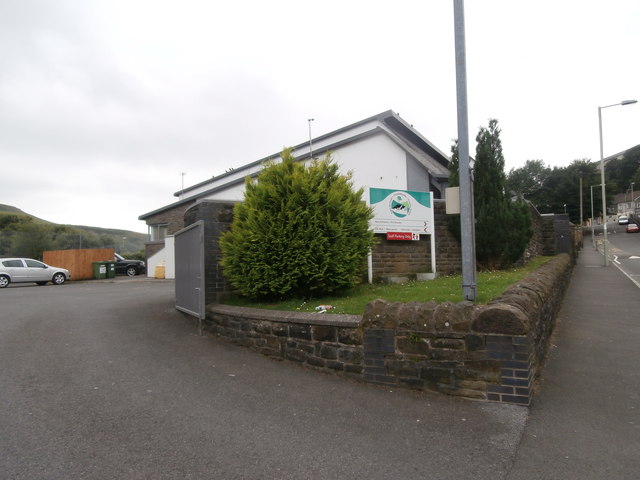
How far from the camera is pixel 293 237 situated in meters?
6.98

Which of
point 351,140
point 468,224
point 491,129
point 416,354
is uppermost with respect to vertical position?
point 351,140

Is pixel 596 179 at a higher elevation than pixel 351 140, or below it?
higher

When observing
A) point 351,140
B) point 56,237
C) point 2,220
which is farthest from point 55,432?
point 2,220

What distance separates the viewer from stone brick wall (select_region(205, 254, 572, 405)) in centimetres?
433

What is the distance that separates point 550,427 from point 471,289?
82.4 inches

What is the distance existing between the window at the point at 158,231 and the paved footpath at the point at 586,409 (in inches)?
1063

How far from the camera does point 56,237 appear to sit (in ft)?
113

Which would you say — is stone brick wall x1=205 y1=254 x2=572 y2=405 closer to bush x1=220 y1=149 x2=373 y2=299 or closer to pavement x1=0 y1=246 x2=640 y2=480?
pavement x1=0 y1=246 x2=640 y2=480

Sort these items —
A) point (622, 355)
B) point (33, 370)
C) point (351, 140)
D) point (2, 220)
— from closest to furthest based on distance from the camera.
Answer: point (33, 370), point (622, 355), point (351, 140), point (2, 220)

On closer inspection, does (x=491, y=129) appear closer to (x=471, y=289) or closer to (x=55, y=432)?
(x=471, y=289)

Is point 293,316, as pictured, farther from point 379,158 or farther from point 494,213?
point 379,158

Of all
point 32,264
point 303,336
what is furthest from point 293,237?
point 32,264

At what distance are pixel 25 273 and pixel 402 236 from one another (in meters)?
20.9

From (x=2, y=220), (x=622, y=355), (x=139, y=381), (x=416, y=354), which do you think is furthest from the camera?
(x=2, y=220)
